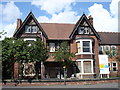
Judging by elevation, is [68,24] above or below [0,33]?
above

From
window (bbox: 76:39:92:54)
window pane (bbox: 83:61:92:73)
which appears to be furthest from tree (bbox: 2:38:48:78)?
window pane (bbox: 83:61:92:73)

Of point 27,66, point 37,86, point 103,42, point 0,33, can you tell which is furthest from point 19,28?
point 103,42

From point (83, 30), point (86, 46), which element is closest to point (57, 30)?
point (83, 30)

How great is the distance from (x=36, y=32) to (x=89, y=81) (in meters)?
13.0

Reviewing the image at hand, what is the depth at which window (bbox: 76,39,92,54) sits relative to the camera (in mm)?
31688

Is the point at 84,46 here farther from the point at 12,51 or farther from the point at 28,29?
the point at 12,51

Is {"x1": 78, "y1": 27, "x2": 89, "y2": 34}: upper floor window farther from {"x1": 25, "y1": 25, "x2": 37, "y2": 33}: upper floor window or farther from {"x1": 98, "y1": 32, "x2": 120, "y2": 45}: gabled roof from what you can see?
{"x1": 25, "y1": 25, "x2": 37, "y2": 33}: upper floor window

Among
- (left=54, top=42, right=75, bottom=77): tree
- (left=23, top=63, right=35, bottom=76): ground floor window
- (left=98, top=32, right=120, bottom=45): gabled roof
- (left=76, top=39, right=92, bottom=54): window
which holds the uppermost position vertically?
(left=98, top=32, right=120, bottom=45): gabled roof

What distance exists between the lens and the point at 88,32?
33.5 metres

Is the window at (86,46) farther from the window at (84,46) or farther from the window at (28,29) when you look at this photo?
the window at (28,29)

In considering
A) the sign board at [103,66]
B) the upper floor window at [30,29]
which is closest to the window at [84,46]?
the sign board at [103,66]

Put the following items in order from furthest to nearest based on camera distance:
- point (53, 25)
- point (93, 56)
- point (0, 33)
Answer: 1. point (53, 25)
2. point (93, 56)
3. point (0, 33)

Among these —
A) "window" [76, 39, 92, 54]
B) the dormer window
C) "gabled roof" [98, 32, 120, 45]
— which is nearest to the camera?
"window" [76, 39, 92, 54]

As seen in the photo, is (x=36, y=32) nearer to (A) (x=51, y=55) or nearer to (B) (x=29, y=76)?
(A) (x=51, y=55)
